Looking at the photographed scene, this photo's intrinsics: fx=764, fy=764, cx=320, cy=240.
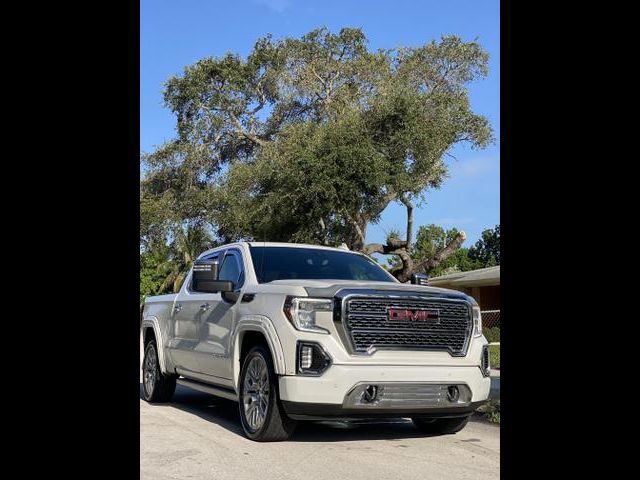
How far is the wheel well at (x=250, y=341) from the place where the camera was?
281 inches

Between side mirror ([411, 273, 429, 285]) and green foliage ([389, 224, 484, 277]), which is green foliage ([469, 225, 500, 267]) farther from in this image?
side mirror ([411, 273, 429, 285])

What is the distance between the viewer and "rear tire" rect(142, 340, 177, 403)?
32.4ft

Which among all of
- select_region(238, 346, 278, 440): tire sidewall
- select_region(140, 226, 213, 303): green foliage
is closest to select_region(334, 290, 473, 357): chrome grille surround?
select_region(238, 346, 278, 440): tire sidewall

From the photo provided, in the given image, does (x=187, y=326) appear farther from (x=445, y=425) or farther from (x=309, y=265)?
(x=445, y=425)

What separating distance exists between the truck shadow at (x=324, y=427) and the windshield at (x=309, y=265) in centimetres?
157

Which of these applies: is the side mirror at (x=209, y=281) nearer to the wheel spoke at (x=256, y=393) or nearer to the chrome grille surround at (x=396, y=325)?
the wheel spoke at (x=256, y=393)

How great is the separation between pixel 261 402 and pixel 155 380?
349 cm

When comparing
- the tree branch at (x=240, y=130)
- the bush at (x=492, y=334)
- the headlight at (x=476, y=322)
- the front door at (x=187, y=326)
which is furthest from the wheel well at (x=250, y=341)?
the tree branch at (x=240, y=130)

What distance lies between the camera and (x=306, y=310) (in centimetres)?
660

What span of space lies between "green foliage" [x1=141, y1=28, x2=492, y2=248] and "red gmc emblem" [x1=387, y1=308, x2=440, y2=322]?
48.8 ft
